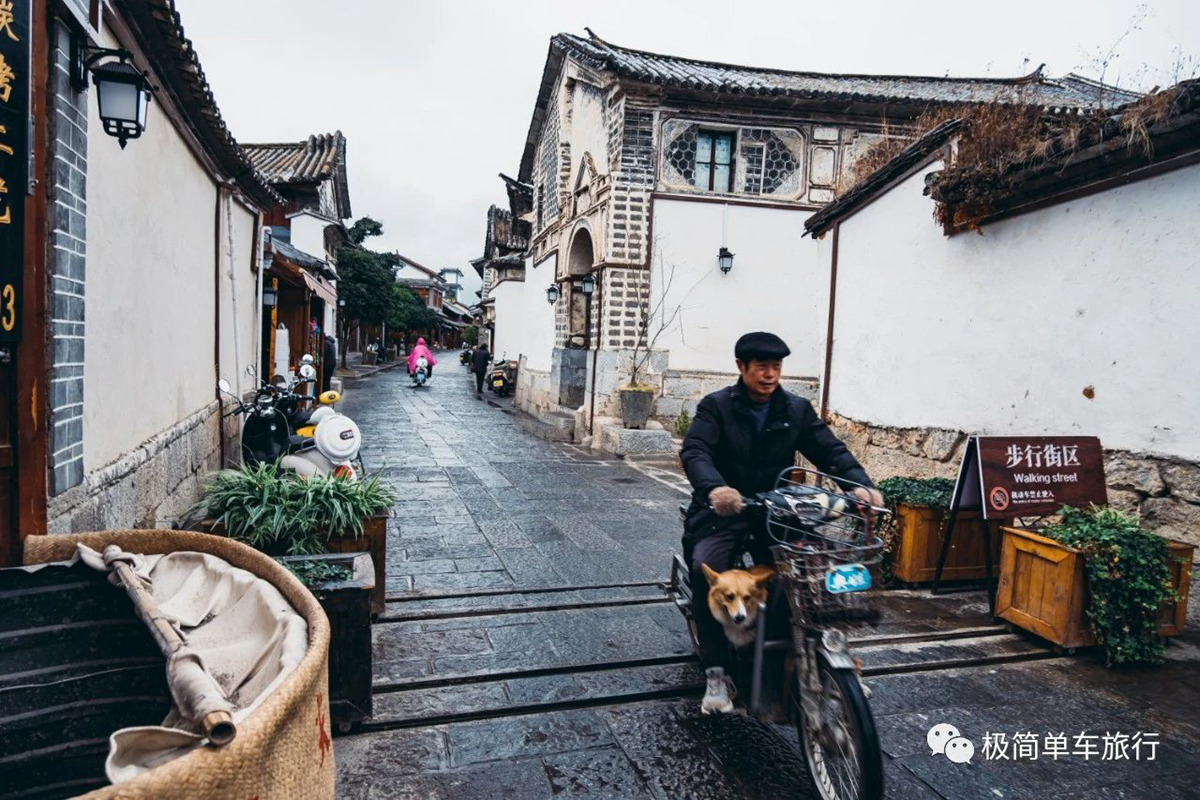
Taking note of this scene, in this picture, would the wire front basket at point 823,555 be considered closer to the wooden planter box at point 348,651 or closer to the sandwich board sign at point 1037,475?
the wooden planter box at point 348,651

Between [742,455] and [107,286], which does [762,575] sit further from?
[107,286]

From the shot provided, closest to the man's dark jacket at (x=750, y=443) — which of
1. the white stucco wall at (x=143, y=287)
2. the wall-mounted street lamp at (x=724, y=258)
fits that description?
the white stucco wall at (x=143, y=287)

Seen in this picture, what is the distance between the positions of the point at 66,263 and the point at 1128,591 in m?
5.28

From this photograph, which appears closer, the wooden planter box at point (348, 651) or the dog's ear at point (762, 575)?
the dog's ear at point (762, 575)

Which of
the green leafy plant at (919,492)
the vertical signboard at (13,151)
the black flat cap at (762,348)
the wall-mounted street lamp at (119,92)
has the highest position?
the wall-mounted street lamp at (119,92)

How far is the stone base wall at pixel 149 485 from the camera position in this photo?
10.7ft

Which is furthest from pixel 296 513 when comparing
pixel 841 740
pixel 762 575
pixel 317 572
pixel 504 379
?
pixel 504 379

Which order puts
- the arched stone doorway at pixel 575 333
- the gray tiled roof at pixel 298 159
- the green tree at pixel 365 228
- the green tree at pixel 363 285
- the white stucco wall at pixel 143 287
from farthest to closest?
the green tree at pixel 365 228, the green tree at pixel 363 285, the gray tiled roof at pixel 298 159, the arched stone doorway at pixel 575 333, the white stucco wall at pixel 143 287

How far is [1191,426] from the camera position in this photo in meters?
4.42

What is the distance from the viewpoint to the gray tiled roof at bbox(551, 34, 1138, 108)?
1234 cm

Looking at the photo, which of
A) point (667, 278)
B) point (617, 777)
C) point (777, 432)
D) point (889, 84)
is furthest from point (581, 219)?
point (617, 777)

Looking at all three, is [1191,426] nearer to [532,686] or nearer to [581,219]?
[532,686]

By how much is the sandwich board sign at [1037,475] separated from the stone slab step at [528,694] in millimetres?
2328

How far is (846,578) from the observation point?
106 inches
